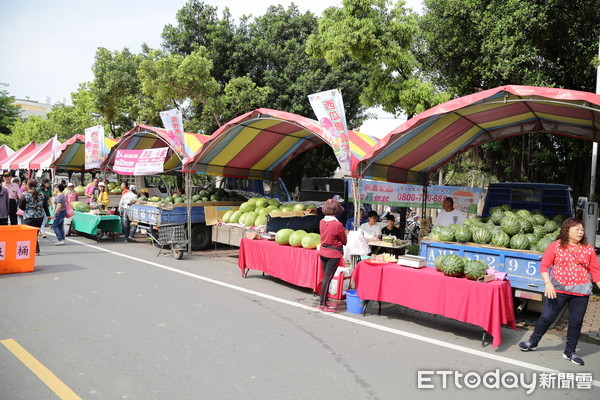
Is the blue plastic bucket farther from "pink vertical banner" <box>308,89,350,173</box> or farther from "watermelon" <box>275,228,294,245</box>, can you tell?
"pink vertical banner" <box>308,89,350,173</box>

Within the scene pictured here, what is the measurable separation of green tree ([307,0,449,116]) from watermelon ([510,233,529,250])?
8108mm

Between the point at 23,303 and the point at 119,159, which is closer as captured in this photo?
the point at 23,303

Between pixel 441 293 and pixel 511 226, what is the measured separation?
2142mm

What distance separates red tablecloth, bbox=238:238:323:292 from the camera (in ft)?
24.0

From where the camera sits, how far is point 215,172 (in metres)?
12.6

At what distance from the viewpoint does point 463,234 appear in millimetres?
6734

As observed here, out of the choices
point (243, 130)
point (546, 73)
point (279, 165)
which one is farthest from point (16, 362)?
point (546, 73)

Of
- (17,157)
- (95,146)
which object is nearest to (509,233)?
(95,146)

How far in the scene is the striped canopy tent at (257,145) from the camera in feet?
33.8

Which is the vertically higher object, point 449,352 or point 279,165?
point 279,165

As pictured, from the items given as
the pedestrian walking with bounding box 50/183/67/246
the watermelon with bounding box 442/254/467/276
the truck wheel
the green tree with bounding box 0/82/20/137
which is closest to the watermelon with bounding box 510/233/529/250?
the watermelon with bounding box 442/254/467/276

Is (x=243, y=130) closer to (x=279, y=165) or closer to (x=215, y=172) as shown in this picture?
(x=215, y=172)

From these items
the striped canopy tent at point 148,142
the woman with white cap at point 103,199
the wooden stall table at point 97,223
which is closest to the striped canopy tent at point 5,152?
the striped canopy tent at point 148,142

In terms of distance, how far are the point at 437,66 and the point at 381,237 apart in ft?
27.4
